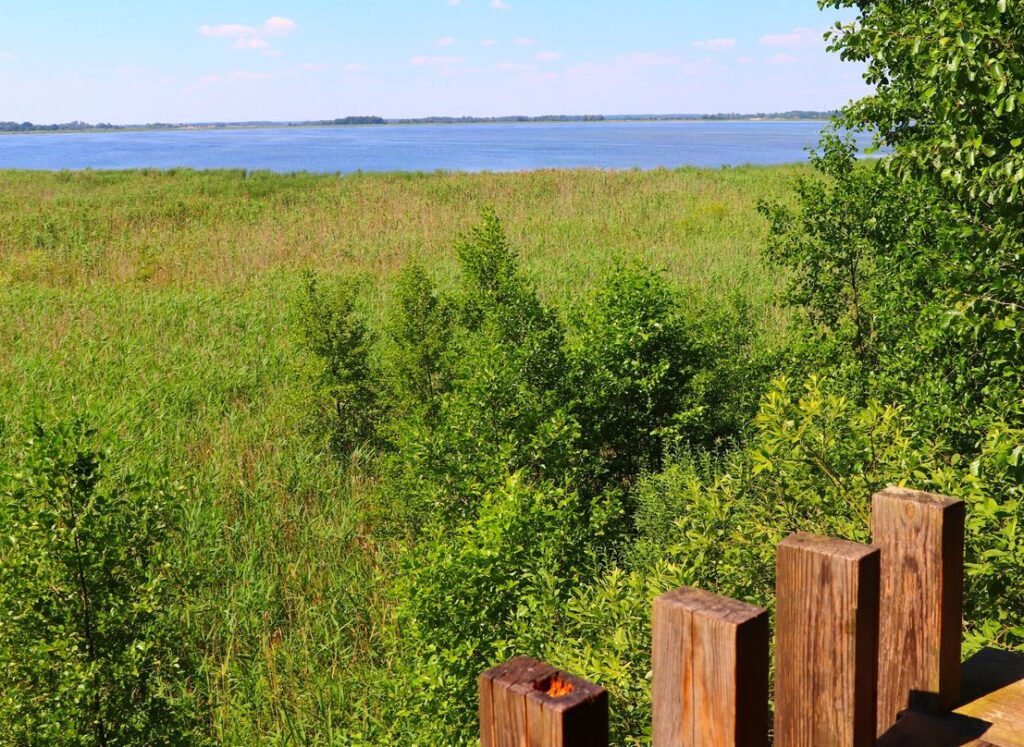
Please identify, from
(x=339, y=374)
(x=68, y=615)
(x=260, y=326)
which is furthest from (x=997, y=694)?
(x=260, y=326)

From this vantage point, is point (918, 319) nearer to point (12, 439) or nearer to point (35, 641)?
point (35, 641)

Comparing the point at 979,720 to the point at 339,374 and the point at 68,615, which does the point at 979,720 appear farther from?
the point at 339,374

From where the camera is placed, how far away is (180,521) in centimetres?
700

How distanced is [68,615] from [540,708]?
136 inches

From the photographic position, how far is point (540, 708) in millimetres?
1032

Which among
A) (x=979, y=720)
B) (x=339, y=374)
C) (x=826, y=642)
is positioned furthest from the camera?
(x=339, y=374)

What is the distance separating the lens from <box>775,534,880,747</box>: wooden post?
129 centimetres

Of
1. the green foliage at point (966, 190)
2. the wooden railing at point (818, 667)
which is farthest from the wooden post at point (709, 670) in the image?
the green foliage at point (966, 190)

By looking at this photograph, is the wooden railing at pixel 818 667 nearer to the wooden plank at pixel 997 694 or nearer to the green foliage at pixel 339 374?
the wooden plank at pixel 997 694

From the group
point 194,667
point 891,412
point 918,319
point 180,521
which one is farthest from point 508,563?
point 180,521

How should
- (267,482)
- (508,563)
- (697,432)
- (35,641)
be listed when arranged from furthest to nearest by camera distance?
(267,482), (697,432), (508,563), (35,641)

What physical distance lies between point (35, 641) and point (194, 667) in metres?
1.86

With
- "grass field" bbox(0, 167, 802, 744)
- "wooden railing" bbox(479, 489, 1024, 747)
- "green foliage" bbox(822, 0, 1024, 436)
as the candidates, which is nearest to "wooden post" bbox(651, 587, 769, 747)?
"wooden railing" bbox(479, 489, 1024, 747)

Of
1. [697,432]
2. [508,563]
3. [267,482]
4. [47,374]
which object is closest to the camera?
[508,563]
